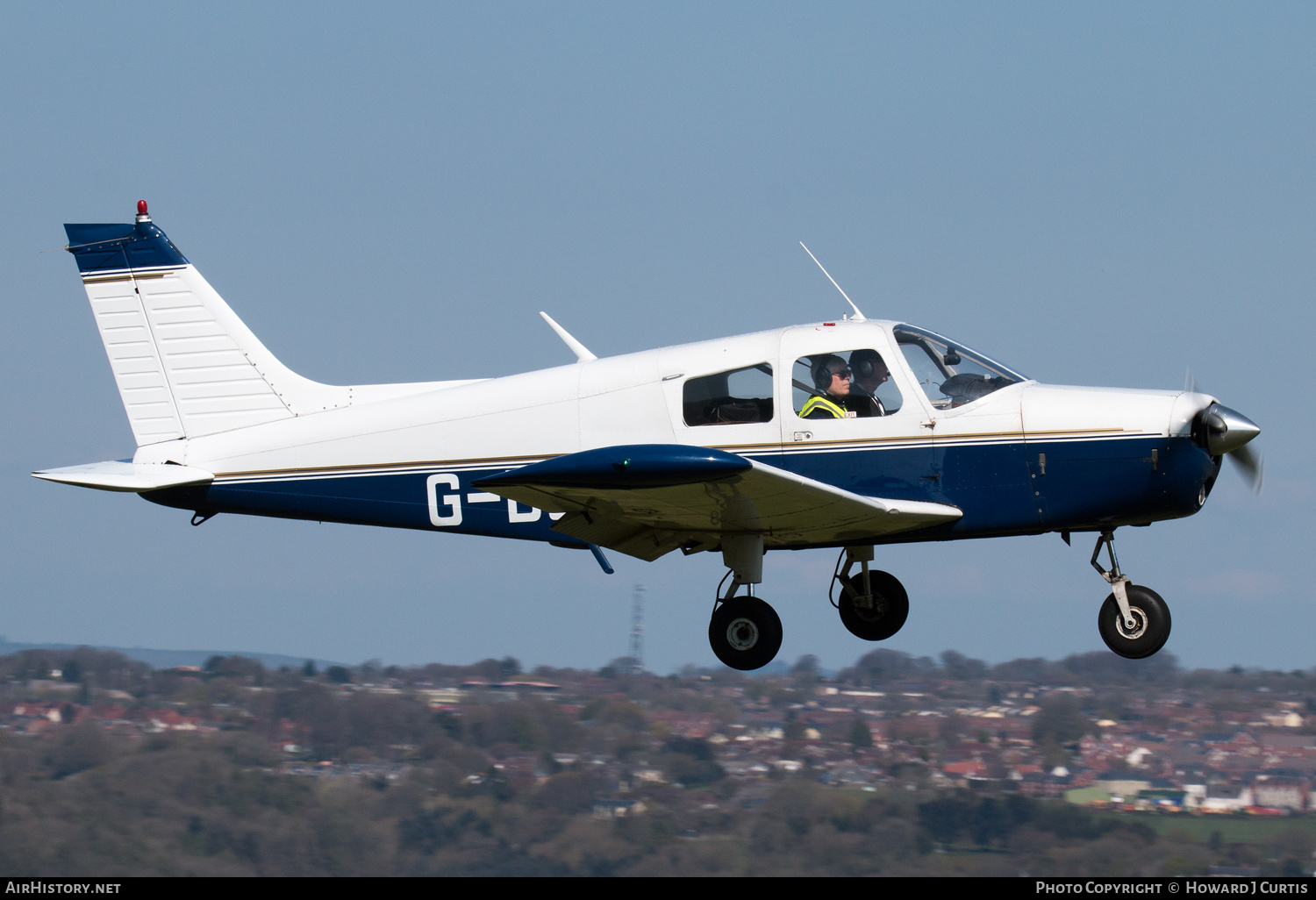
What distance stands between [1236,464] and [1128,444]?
3.87 feet

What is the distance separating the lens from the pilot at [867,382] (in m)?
10.6

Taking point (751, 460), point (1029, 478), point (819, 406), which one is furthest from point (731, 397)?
point (1029, 478)

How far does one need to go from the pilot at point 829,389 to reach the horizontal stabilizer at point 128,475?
5330mm

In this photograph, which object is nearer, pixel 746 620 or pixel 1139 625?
pixel 1139 625

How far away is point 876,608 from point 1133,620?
2.20 m

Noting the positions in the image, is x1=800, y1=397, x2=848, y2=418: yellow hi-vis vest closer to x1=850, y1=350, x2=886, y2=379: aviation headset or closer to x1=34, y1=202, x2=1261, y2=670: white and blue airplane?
x1=34, y1=202, x2=1261, y2=670: white and blue airplane

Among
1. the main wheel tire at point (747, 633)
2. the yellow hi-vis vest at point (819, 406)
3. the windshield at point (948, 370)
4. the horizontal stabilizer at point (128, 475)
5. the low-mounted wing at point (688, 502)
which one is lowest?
the main wheel tire at point (747, 633)

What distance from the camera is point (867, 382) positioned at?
34.8 feet

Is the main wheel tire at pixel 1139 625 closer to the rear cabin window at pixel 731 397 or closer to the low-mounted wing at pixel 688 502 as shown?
the low-mounted wing at pixel 688 502

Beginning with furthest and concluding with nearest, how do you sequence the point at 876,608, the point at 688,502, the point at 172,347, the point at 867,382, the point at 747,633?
1. the point at 172,347
2. the point at 876,608
3. the point at 747,633
4. the point at 867,382
5. the point at 688,502

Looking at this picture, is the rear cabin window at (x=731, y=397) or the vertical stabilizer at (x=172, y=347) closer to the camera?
the rear cabin window at (x=731, y=397)

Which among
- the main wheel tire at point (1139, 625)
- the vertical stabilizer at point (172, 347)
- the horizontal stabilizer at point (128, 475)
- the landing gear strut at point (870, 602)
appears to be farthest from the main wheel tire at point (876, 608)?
the horizontal stabilizer at point (128, 475)

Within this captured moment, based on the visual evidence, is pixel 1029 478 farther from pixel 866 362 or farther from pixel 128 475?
pixel 128 475

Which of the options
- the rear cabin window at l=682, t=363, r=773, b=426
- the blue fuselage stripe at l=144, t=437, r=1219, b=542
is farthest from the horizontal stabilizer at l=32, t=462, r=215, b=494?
the blue fuselage stripe at l=144, t=437, r=1219, b=542
